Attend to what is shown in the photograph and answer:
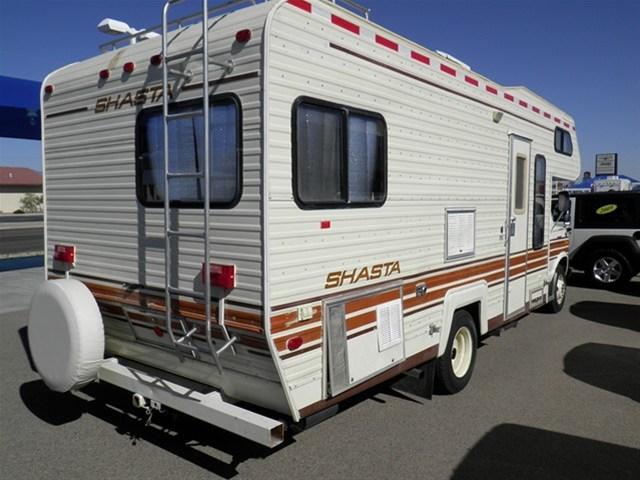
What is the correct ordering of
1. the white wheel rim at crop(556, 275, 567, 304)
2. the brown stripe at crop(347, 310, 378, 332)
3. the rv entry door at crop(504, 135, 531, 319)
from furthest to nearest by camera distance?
the white wheel rim at crop(556, 275, 567, 304), the rv entry door at crop(504, 135, 531, 319), the brown stripe at crop(347, 310, 378, 332)

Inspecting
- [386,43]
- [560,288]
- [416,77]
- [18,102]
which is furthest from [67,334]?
[560,288]

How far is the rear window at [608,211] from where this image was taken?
10.6 meters

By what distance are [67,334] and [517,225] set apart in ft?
15.7

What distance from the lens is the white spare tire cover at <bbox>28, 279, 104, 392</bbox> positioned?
3.62 meters

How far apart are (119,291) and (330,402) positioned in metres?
1.74

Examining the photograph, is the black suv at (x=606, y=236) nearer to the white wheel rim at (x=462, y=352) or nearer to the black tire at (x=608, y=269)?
the black tire at (x=608, y=269)

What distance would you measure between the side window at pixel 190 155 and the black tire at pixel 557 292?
602 centimetres

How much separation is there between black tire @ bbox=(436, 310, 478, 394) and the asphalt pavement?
0.35ft

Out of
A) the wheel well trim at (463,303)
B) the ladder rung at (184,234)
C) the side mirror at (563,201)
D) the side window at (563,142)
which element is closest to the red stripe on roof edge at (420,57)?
the wheel well trim at (463,303)

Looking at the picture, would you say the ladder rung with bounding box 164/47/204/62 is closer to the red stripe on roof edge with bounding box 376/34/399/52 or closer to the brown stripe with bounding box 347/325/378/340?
the red stripe on roof edge with bounding box 376/34/399/52

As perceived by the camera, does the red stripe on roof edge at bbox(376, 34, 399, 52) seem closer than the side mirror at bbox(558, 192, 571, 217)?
Yes

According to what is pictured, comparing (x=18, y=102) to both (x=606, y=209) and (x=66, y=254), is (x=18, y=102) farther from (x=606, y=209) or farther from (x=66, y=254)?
(x=606, y=209)

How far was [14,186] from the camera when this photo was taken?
194 feet

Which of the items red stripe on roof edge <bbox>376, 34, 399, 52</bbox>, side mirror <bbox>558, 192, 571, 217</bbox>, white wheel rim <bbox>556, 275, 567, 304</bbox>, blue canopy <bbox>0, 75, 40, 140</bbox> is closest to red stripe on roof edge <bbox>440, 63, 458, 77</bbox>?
red stripe on roof edge <bbox>376, 34, 399, 52</bbox>
